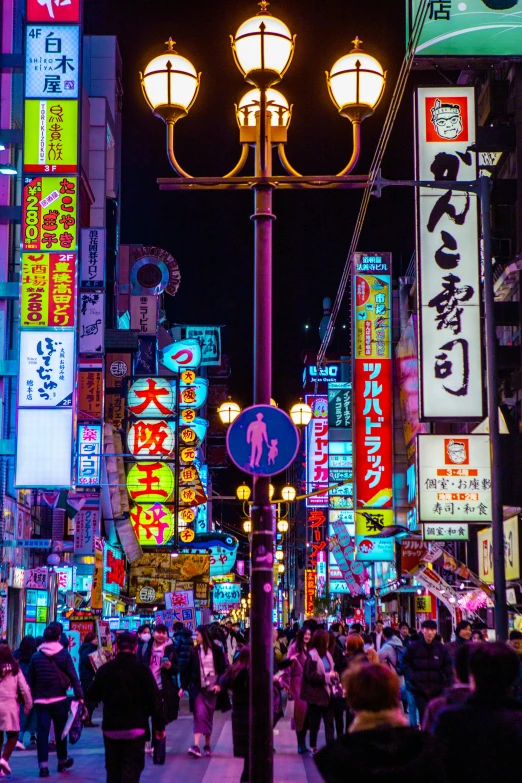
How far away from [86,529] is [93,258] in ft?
28.9

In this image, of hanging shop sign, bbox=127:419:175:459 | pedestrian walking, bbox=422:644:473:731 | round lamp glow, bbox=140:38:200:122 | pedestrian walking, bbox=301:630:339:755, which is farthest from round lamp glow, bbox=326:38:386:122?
hanging shop sign, bbox=127:419:175:459

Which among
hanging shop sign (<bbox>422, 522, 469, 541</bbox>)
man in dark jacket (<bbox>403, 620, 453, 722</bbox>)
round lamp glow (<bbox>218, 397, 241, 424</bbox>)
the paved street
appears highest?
round lamp glow (<bbox>218, 397, 241, 424</bbox>)

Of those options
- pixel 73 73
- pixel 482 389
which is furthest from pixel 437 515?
pixel 73 73

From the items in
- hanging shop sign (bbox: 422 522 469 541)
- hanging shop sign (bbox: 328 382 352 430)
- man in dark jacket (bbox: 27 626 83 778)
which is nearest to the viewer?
man in dark jacket (bbox: 27 626 83 778)

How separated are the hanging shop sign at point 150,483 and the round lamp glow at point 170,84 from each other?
106 ft

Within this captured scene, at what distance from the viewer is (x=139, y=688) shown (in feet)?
33.1

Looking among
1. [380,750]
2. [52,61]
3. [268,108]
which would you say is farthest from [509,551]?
[380,750]

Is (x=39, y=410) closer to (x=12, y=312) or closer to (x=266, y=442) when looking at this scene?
(x=12, y=312)

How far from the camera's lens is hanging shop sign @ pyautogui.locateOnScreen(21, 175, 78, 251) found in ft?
84.8

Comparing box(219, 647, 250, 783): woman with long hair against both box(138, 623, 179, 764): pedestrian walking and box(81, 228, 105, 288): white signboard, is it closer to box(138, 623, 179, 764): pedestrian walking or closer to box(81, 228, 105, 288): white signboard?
box(138, 623, 179, 764): pedestrian walking

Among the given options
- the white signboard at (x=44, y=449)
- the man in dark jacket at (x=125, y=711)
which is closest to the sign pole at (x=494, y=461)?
the man in dark jacket at (x=125, y=711)

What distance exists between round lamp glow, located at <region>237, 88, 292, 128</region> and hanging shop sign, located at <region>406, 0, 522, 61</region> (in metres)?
15.5

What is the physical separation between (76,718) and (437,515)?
36.3 ft

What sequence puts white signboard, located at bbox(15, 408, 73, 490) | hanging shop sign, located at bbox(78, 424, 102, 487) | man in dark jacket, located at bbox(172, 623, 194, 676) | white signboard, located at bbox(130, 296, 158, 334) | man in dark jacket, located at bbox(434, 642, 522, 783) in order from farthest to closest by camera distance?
white signboard, located at bbox(130, 296, 158, 334) → hanging shop sign, located at bbox(78, 424, 102, 487) → white signboard, located at bbox(15, 408, 73, 490) → man in dark jacket, located at bbox(172, 623, 194, 676) → man in dark jacket, located at bbox(434, 642, 522, 783)
